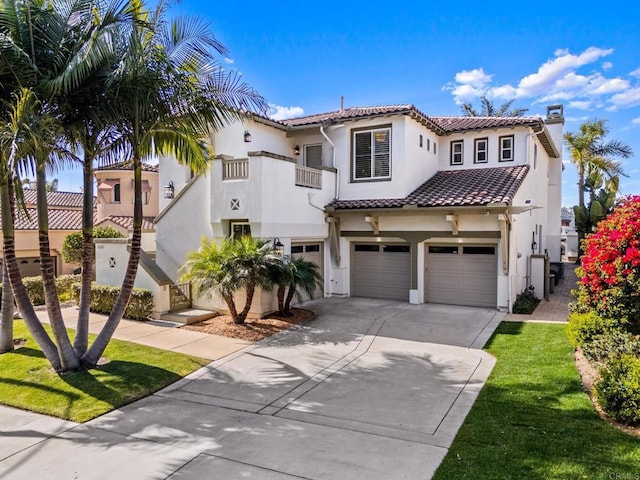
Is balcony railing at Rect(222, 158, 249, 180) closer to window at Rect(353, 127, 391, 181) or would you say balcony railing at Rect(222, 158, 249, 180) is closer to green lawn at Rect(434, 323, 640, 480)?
window at Rect(353, 127, 391, 181)

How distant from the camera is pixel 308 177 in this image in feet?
53.0

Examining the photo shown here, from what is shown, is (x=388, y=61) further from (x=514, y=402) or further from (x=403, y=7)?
(x=514, y=402)

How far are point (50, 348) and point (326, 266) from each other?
1036 cm

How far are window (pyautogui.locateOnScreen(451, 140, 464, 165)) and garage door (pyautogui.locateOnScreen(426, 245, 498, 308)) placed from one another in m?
4.94

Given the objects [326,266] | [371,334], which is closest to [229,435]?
[371,334]

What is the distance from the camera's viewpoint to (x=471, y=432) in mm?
6168

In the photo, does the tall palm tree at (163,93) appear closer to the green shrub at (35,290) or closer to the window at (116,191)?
the green shrub at (35,290)

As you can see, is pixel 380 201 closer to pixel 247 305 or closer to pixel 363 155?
pixel 363 155

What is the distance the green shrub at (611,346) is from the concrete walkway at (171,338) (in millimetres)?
7703

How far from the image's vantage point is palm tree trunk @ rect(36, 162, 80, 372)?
862 cm

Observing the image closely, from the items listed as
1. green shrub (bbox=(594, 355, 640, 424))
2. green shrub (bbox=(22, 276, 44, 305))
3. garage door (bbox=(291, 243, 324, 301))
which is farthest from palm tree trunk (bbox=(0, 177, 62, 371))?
green shrub (bbox=(594, 355, 640, 424))

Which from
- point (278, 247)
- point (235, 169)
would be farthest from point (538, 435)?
point (235, 169)

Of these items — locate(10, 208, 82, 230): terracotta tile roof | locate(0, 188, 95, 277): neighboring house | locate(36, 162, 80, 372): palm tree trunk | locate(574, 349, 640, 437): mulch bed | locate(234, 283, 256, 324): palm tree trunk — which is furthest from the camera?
locate(10, 208, 82, 230): terracotta tile roof

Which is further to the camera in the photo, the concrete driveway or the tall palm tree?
the tall palm tree
